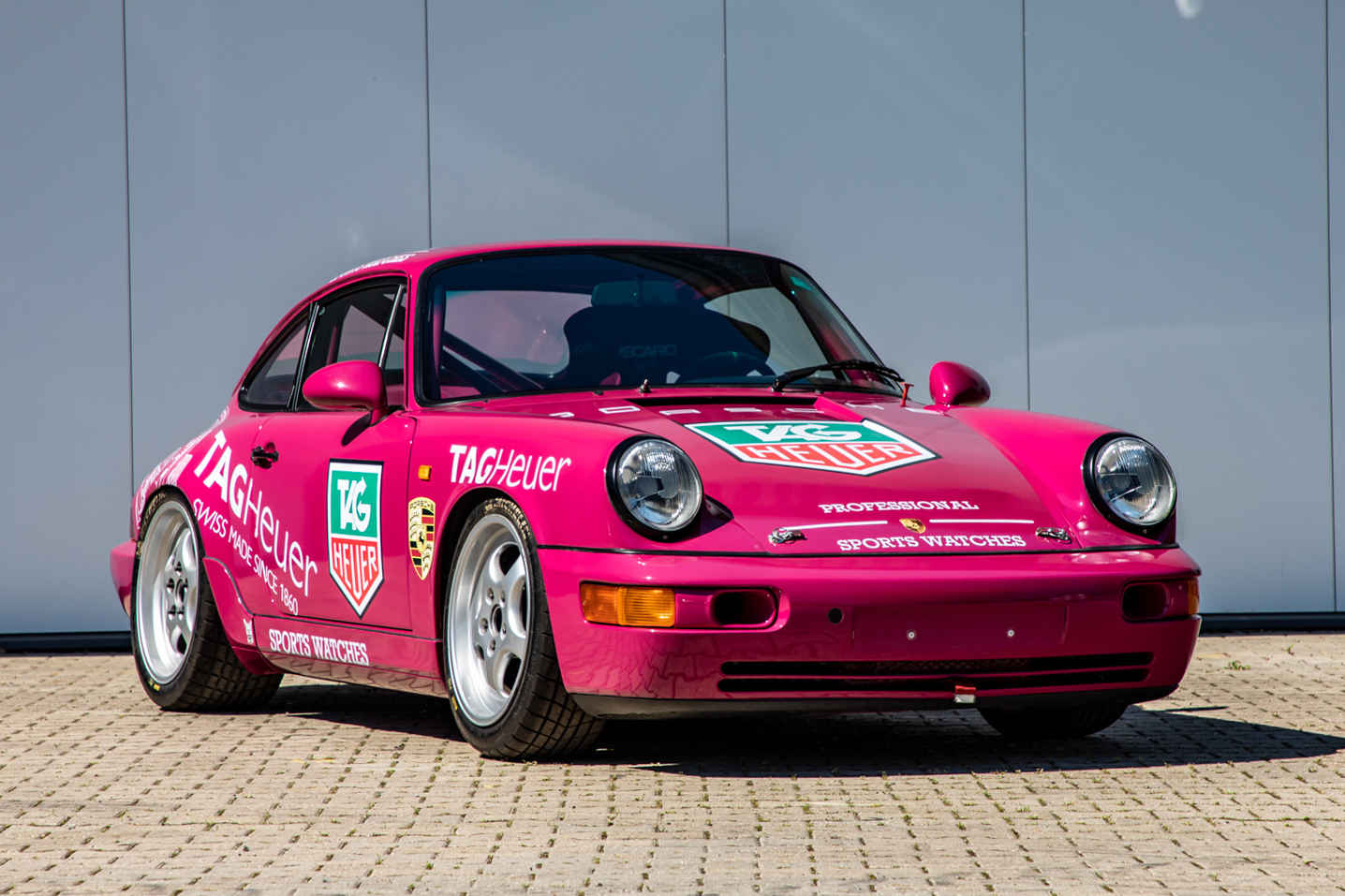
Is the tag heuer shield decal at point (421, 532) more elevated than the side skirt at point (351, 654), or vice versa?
the tag heuer shield decal at point (421, 532)

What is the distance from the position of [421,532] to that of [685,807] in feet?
4.10

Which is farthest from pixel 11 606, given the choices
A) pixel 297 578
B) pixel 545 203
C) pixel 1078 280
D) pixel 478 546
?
pixel 1078 280

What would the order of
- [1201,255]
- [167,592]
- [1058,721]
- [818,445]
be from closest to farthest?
1. [818,445]
2. [1058,721]
3. [167,592]
4. [1201,255]

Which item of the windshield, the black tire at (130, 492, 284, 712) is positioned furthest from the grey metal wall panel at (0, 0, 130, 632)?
the windshield

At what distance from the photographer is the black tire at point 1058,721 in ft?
16.1

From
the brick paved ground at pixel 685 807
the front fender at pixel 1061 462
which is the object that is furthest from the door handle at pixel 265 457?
the front fender at pixel 1061 462

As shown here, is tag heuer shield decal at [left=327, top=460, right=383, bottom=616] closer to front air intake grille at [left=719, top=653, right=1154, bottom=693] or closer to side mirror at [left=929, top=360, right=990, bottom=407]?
front air intake grille at [left=719, top=653, right=1154, bottom=693]

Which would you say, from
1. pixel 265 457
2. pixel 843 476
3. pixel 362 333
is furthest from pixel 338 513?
pixel 843 476

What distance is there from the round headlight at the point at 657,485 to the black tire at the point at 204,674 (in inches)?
88.0

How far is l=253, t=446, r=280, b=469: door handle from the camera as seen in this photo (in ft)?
18.1

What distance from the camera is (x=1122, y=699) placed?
4.46m

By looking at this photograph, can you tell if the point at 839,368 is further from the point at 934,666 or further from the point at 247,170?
the point at 247,170

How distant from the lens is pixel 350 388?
196 inches

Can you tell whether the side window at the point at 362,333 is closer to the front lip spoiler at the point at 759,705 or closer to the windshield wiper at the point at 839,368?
the windshield wiper at the point at 839,368
